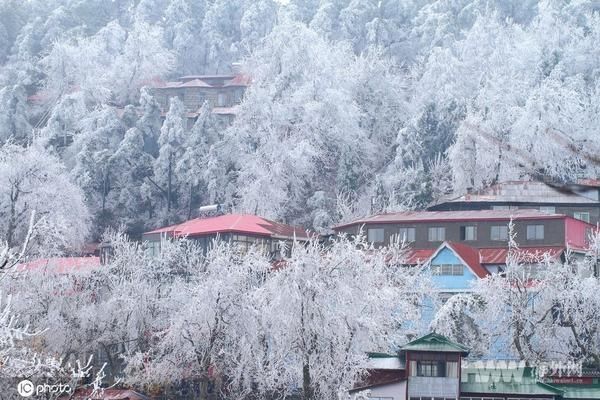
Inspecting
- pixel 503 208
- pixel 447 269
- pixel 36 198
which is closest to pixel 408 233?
pixel 447 269

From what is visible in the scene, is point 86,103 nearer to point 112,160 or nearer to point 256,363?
point 112,160

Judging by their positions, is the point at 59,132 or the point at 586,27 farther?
the point at 586,27

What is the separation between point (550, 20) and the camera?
283ft

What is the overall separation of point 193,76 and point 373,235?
41129 mm

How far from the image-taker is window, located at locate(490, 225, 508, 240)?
54.8 metres

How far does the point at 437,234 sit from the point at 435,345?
49.2ft

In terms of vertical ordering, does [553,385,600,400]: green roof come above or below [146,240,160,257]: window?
below

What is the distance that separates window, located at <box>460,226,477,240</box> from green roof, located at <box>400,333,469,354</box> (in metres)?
14.1

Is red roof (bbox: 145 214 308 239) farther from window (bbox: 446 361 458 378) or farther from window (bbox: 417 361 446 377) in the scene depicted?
window (bbox: 446 361 458 378)

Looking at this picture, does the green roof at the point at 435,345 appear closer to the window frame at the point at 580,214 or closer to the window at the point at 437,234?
the window at the point at 437,234

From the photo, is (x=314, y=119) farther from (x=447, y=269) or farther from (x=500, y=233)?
(x=447, y=269)

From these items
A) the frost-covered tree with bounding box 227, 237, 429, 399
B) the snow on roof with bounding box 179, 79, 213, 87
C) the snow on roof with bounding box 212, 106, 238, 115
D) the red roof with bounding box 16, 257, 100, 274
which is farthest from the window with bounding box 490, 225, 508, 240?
the snow on roof with bounding box 179, 79, 213, 87

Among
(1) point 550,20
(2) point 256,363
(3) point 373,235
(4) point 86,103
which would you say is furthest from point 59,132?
(2) point 256,363

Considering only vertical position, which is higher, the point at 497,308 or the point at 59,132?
the point at 59,132
